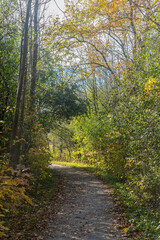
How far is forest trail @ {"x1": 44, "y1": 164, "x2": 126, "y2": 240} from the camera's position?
5.64 metres

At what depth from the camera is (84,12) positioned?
36.0 ft

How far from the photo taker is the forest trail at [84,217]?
18.5ft

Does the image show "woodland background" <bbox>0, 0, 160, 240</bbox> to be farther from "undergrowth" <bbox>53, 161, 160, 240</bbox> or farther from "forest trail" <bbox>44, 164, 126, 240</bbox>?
"forest trail" <bbox>44, 164, 126, 240</bbox>

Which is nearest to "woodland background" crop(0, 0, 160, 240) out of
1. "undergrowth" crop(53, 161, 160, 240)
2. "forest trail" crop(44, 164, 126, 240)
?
"undergrowth" crop(53, 161, 160, 240)

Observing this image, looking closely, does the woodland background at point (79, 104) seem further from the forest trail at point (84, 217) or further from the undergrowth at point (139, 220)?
the forest trail at point (84, 217)

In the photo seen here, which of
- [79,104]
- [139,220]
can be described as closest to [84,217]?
[139,220]

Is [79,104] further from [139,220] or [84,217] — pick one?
[139,220]

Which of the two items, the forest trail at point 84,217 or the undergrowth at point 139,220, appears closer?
the undergrowth at point 139,220

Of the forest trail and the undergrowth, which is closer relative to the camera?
the undergrowth

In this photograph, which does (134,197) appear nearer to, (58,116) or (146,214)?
(146,214)

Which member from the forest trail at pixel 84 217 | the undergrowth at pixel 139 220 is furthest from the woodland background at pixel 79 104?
the forest trail at pixel 84 217

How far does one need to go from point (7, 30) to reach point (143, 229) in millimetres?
8639

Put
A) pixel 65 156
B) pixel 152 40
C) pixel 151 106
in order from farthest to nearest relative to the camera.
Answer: pixel 65 156 < pixel 152 40 < pixel 151 106

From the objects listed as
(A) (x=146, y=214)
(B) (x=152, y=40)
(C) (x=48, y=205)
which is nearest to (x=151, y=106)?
A: (B) (x=152, y=40)
